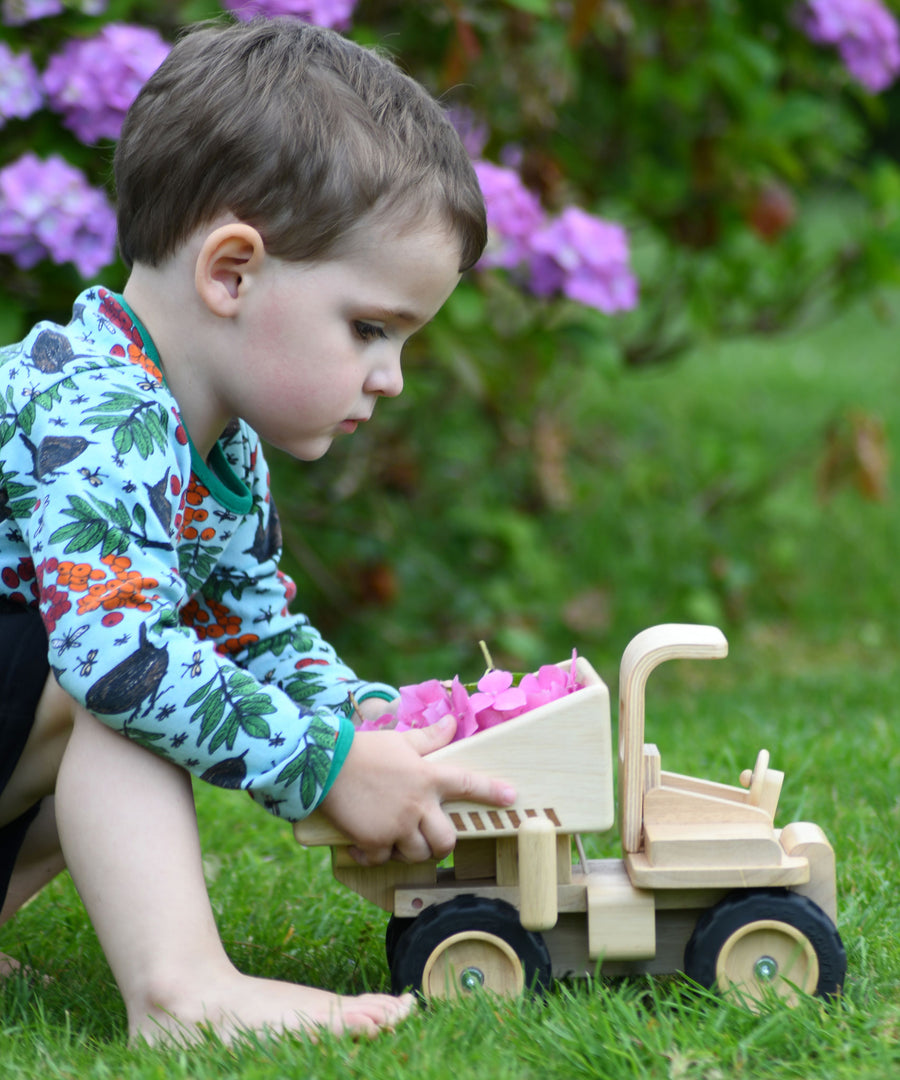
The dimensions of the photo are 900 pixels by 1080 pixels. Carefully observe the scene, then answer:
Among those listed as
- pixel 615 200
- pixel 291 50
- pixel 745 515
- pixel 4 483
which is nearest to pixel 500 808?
pixel 4 483

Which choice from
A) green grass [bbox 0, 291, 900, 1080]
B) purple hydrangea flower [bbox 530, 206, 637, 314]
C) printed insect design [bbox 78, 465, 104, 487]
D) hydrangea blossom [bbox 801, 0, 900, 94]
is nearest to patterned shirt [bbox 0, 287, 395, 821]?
printed insect design [bbox 78, 465, 104, 487]

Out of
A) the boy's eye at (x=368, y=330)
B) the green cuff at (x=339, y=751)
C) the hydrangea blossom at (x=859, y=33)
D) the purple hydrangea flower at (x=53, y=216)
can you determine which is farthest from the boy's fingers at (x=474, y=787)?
the hydrangea blossom at (x=859, y=33)

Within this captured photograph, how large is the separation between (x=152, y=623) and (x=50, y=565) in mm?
136

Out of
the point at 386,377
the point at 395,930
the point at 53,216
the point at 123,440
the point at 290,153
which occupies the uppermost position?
the point at 290,153

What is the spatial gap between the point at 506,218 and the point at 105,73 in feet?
2.94

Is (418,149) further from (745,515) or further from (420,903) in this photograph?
(745,515)

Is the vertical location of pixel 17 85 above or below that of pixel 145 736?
above

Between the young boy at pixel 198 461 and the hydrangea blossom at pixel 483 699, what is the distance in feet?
0.17

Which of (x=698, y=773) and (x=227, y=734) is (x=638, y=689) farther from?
(x=698, y=773)

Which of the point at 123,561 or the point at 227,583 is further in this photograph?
the point at 227,583

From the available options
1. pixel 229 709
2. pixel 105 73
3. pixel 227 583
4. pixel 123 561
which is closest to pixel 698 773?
pixel 227 583

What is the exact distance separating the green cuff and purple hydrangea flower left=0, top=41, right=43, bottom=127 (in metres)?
1.59

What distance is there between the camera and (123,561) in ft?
5.00

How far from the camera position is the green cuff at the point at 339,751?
155cm
